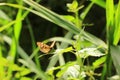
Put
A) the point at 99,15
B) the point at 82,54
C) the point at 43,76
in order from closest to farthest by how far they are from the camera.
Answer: the point at 82,54, the point at 43,76, the point at 99,15

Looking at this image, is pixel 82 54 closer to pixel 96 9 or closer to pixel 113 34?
pixel 113 34

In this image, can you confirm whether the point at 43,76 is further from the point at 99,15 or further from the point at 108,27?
the point at 99,15

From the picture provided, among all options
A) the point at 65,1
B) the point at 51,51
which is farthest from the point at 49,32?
the point at 51,51

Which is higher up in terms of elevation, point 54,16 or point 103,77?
point 54,16

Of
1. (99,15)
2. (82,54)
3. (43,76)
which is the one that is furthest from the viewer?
(99,15)

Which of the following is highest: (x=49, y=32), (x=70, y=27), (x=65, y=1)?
(x=65, y=1)

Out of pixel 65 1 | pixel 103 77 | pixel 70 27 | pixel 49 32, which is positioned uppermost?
pixel 65 1

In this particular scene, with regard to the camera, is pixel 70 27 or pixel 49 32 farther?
pixel 49 32

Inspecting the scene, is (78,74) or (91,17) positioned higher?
(91,17)

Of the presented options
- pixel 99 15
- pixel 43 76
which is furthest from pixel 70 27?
pixel 99 15
